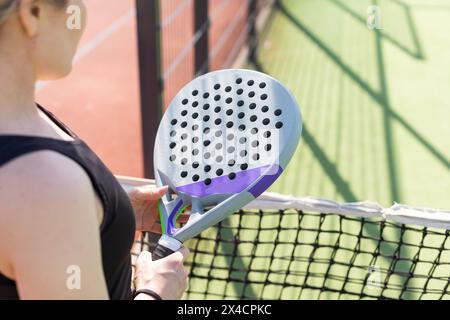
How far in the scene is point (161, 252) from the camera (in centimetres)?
142

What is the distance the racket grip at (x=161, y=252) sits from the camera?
140cm

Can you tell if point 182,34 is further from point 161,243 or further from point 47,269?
point 47,269

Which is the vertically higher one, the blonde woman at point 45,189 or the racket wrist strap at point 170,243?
the blonde woman at point 45,189

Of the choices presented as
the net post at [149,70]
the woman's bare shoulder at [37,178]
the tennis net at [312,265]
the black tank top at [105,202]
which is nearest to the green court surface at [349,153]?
the tennis net at [312,265]

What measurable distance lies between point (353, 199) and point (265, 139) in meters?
2.69

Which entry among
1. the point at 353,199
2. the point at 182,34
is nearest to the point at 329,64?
the point at 182,34

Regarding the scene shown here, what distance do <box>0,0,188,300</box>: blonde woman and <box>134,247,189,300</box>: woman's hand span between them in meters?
0.18

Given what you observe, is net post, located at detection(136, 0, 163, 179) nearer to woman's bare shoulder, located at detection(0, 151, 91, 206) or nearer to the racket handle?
the racket handle

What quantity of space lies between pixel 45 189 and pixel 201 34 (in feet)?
13.9

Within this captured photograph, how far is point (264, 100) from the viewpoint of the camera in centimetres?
156

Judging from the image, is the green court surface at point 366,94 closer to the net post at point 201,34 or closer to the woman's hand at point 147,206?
the net post at point 201,34

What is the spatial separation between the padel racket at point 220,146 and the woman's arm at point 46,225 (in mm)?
456

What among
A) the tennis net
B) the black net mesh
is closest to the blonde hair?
the tennis net

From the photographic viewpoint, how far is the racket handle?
1.41m
